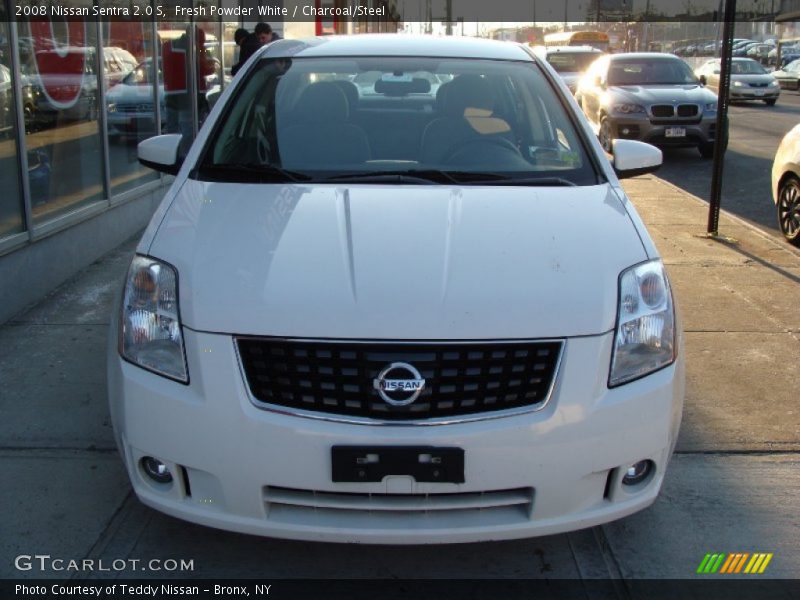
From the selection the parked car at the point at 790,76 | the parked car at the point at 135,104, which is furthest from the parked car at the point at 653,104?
the parked car at the point at 790,76

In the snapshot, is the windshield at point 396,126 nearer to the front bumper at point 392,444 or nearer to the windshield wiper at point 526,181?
the windshield wiper at point 526,181

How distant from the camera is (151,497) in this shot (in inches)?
119

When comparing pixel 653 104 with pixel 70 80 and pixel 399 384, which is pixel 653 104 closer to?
pixel 70 80

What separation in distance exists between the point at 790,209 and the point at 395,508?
260 inches

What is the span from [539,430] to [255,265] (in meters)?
1.05

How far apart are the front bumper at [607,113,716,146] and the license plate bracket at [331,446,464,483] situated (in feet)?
40.2

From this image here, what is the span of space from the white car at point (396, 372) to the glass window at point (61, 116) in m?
3.66

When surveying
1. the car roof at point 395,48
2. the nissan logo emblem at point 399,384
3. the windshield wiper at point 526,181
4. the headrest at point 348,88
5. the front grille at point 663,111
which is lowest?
the nissan logo emblem at point 399,384

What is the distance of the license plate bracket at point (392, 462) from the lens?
108 inches

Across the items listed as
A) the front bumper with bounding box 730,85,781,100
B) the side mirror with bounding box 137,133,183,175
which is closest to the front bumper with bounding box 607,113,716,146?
the side mirror with bounding box 137,133,183,175

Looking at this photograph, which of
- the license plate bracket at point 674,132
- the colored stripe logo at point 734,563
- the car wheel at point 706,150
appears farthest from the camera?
the car wheel at point 706,150

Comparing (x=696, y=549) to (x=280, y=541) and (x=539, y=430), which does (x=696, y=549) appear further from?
(x=280, y=541)

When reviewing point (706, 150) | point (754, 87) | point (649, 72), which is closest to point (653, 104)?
point (706, 150)

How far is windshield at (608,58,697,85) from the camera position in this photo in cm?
1550
